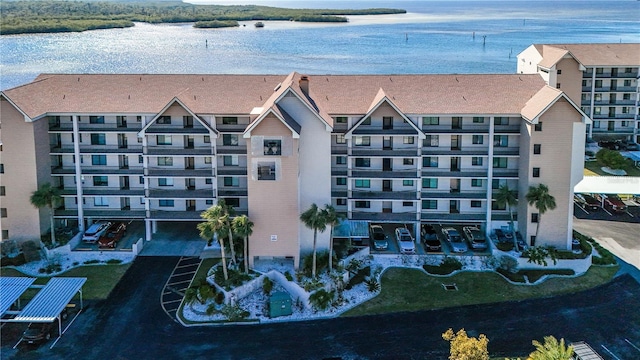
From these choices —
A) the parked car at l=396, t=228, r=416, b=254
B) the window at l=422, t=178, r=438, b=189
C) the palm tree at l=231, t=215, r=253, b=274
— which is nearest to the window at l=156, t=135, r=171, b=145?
the palm tree at l=231, t=215, r=253, b=274

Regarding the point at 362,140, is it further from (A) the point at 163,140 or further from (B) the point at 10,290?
(B) the point at 10,290

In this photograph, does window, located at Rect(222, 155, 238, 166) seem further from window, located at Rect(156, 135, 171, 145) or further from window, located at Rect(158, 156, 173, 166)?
window, located at Rect(156, 135, 171, 145)

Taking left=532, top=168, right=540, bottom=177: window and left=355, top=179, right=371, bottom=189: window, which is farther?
left=355, top=179, right=371, bottom=189: window

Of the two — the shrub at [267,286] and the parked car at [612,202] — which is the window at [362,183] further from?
the parked car at [612,202]

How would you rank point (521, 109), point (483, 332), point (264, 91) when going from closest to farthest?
1. point (483, 332)
2. point (521, 109)
3. point (264, 91)

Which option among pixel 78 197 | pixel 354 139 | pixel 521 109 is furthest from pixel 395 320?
pixel 78 197

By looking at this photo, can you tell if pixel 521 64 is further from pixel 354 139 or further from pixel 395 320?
pixel 395 320
